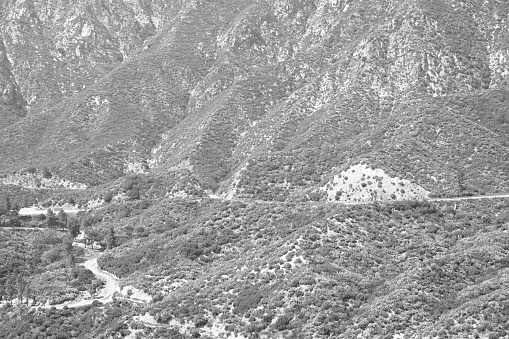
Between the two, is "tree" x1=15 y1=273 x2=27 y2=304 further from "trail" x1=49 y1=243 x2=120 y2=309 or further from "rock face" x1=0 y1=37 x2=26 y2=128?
"rock face" x1=0 y1=37 x2=26 y2=128

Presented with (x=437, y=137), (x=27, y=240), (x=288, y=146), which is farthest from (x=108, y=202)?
(x=437, y=137)

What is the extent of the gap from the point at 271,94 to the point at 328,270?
71360 mm

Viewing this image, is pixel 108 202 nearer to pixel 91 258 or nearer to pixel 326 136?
pixel 91 258

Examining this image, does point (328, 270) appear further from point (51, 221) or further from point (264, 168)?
point (51, 221)

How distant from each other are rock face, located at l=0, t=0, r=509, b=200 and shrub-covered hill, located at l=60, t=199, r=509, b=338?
1074cm

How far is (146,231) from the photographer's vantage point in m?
106

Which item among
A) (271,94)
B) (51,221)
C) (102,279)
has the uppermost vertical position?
(271,94)

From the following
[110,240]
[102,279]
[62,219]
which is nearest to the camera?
[102,279]

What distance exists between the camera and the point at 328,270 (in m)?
77.4

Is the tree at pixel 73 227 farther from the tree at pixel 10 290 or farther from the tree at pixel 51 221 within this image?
the tree at pixel 10 290

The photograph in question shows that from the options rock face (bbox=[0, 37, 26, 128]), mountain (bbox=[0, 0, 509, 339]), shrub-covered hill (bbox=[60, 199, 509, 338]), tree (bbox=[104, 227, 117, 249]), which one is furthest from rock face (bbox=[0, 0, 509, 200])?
tree (bbox=[104, 227, 117, 249])

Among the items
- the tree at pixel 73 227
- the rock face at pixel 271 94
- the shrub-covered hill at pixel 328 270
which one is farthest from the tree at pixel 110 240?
the rock face at pixel 271 94

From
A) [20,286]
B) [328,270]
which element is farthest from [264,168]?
[20,286]

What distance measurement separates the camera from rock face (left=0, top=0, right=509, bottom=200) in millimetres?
108625
